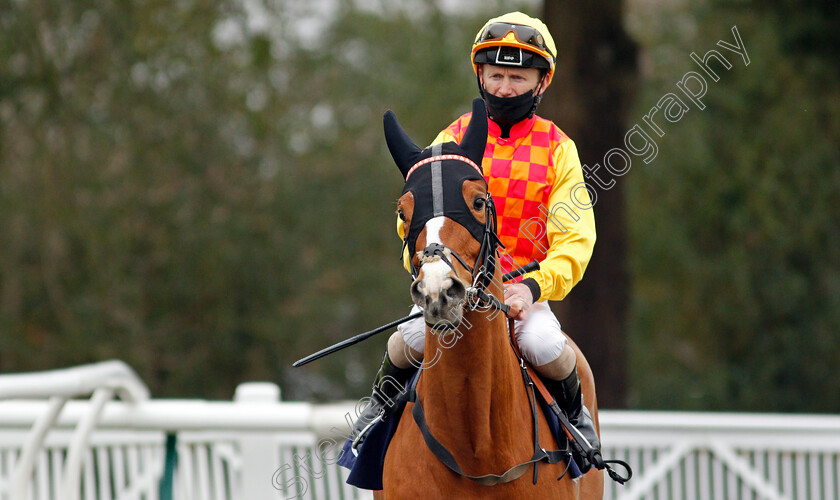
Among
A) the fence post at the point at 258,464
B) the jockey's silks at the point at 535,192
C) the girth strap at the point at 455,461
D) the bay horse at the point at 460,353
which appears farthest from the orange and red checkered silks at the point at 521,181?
the fence post at the point at 258,464

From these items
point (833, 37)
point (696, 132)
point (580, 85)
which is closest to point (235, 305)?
point (580, 85)

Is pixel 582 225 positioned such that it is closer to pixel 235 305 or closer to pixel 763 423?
pixel 763 423

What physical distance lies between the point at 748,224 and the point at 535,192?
1007 cm

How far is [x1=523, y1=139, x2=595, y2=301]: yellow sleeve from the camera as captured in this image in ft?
11.0

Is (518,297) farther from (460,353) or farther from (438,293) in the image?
(438,293)

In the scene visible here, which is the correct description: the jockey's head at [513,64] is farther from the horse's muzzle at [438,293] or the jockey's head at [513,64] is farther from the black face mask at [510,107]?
the horse's muzzle at [438,293]

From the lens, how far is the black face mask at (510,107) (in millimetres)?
3652

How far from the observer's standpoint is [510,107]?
144 inches

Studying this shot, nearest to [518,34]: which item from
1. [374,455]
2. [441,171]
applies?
[441,171]

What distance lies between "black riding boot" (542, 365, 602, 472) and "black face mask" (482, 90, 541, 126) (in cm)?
107

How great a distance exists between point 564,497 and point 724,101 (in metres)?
10.6

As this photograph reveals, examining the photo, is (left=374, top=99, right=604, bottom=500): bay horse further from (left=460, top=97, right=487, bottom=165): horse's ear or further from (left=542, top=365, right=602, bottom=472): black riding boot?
(left=542, top=365, right=602, bottom=472): black riding boot

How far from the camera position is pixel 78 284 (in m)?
11.4

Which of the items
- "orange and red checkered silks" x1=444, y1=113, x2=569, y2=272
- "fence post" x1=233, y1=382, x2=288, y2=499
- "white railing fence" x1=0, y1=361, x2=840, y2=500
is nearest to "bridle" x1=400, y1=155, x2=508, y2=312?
"orange and red checkered silks" x1=444, y1=113, x2=569, y2=272
